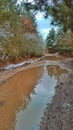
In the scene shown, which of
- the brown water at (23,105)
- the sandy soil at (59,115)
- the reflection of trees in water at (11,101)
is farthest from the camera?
the reflection of trees in water at (11,101)

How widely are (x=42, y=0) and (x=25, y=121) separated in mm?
3451

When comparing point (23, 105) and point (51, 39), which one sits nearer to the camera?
point (23, 105)

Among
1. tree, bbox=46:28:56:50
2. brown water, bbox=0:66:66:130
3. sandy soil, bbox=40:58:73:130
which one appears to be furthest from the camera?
tree, bbox=46:28:56:50

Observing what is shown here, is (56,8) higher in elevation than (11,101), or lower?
higher

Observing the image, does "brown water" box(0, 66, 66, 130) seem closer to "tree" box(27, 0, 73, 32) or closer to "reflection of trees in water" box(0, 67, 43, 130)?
"reflection of trees in water" box(0, 67, 43, 130)

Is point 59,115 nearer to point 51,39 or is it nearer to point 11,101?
point 11,101

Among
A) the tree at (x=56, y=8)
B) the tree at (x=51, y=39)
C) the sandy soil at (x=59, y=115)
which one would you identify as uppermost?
the tree at (x=56, y=8)

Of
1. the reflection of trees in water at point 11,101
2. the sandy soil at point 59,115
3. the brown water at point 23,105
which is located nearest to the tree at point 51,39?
the reflection of trees in water at point 11,101

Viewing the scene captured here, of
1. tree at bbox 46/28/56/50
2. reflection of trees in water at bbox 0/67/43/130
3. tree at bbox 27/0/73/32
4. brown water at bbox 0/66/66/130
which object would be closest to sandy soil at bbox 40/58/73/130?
brown water at bbox 0/66/66/130

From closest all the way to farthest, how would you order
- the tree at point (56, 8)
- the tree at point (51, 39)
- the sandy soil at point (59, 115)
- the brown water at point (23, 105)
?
the sandy soil at point (59, 115) < the tree at point (56, 8) < the brown water at point (23, 105) < the tree at point (51, 39)

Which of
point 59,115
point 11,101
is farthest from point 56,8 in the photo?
point 11,101

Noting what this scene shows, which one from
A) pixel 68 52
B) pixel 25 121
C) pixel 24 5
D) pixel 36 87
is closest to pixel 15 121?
pixel 25 121

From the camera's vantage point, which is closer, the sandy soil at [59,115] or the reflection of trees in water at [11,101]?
the sandy soil at [59,115]

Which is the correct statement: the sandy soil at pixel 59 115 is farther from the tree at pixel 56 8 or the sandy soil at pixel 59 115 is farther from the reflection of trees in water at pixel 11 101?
the tree at pixel 56 8
